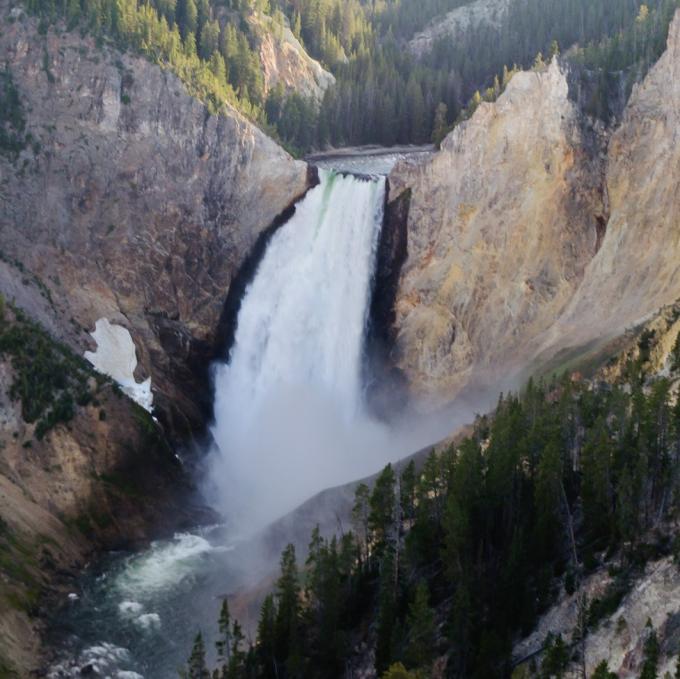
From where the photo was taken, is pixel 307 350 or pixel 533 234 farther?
pixel 307 350

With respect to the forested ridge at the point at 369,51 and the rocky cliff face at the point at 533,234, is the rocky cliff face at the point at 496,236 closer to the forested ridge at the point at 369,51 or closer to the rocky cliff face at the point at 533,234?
the rocky cliff face at the point at 533,234

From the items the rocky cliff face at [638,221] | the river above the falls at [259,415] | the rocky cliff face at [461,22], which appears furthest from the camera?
the rocky cliff face at [461,22]

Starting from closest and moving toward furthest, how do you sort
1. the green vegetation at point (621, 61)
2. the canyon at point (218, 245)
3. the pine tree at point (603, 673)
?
the pine tree at point (603, 673) → the canyon at point (218, 245) → the green vegetation at point (621, 61)

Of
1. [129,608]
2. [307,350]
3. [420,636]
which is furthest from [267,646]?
[307,350]

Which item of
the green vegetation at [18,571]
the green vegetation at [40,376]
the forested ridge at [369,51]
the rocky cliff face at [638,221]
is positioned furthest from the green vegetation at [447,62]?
the green vegetation at [18,571]

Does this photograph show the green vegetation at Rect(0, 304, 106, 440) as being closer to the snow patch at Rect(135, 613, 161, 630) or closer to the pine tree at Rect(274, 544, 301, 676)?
the snow patch at Rect(135, 613, 161, 630)

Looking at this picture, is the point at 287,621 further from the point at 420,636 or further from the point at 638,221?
the point at 638,221
